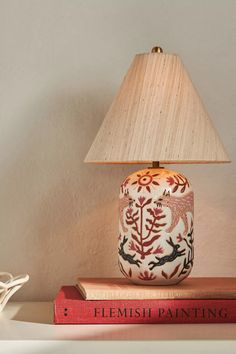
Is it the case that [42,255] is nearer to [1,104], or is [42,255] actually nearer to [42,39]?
→ [1,104]

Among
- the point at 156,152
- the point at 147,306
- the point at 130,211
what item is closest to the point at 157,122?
the point at 156,152

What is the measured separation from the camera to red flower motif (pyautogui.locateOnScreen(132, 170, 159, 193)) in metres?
1.29

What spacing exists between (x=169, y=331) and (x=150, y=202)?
238 millimetres

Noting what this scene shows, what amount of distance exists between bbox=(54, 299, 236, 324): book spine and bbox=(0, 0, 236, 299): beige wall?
1.00ft

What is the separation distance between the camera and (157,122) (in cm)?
124

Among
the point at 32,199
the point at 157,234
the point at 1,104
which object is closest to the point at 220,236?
the point at 157,234

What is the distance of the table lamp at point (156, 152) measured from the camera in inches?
48.6

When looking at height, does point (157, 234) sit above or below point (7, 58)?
below

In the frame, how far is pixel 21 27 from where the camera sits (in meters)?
1.51

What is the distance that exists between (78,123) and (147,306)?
0.47 metres

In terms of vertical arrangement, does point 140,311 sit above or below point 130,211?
below

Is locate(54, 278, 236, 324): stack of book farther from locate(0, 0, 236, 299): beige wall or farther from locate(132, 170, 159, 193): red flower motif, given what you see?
locate(0, 0, 236, 299): beige wall

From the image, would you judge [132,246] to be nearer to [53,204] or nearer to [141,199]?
[141,199]

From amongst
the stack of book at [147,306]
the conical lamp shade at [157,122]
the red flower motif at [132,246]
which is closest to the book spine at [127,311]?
the stack of book at [147,306]
